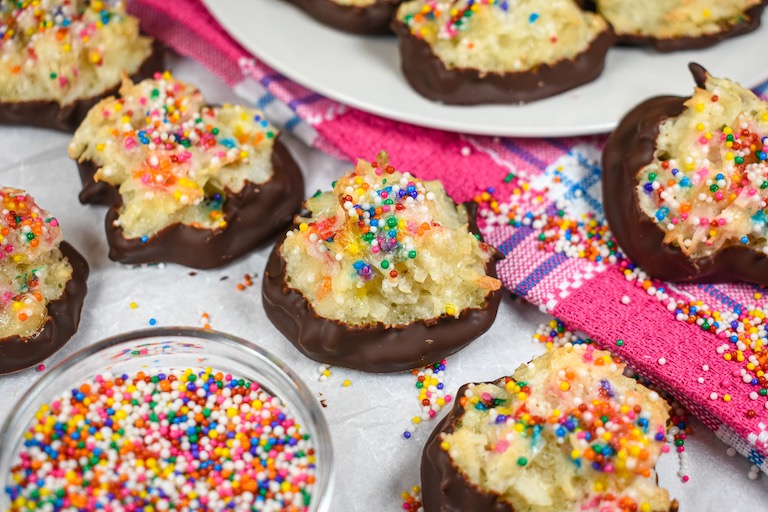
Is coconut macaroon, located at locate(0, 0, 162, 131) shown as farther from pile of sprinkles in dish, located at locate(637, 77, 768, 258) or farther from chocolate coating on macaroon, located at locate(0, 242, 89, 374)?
pile of sprinkles in dish, located at locate(637, 77, 768, 258)

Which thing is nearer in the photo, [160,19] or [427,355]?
[427,355]

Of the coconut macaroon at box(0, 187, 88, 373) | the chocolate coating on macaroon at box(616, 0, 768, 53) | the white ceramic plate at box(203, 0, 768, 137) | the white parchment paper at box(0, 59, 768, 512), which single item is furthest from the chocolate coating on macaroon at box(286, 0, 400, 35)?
the coconut macaroon at box(0, 187, 88, 373)

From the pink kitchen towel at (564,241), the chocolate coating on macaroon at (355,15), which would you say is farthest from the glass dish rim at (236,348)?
the chocolate coating on macaroon at (355,15)

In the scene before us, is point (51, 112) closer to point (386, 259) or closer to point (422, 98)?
point (422, 98)

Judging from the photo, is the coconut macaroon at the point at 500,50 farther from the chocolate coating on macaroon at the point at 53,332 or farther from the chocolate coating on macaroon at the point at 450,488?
the chocolate coating on macaroon at the point at 53,332

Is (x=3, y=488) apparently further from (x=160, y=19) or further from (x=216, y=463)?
(x=160, y=19)

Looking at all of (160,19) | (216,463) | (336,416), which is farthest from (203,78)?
(216,463)

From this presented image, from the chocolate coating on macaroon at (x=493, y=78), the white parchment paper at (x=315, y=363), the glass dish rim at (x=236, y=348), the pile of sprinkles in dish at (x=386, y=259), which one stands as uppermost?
the chocolate coating on macaroon at (x=493, y=78)
